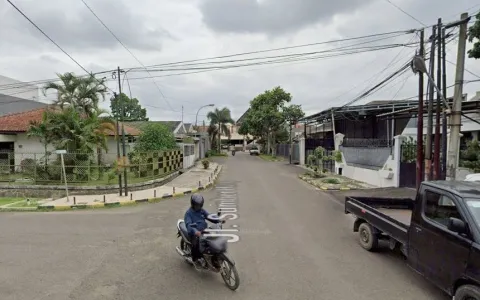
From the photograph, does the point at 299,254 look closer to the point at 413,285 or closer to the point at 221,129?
the point at 413,285

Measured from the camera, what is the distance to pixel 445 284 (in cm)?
434

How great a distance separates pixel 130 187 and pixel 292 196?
739cm

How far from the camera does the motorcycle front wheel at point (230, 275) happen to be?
5.04 m

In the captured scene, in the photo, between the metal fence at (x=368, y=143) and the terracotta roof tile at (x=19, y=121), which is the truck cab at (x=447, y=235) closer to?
the metal fence at (x=368, y=143)

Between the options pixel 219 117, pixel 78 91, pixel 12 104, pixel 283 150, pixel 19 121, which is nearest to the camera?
pixel 78 91

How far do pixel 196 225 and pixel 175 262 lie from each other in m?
1.06

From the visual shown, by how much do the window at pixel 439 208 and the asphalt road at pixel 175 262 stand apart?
114cm

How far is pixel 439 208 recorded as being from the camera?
4.86 meters

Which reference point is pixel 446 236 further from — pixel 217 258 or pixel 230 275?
pixel 217 258

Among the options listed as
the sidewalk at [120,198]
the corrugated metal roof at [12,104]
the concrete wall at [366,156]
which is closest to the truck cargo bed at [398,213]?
the sidewalk at [120,198]

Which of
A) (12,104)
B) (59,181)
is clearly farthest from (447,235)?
(12,104)

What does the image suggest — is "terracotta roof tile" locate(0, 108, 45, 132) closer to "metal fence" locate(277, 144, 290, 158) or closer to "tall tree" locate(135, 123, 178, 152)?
"tall tree" locate(135, 123, 178, 152)

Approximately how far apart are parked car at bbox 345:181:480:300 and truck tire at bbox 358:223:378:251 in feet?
1.91

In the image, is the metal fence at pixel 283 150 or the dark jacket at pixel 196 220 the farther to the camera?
the metal fence at pixel 283 150
